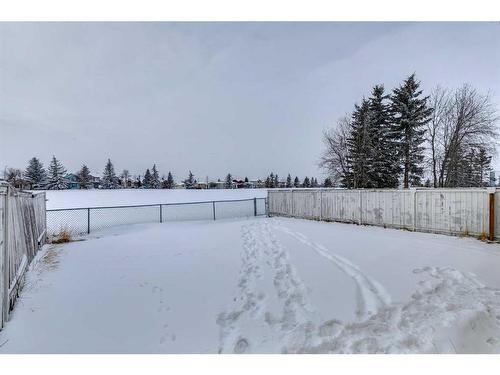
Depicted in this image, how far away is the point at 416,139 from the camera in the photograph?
23.0 metres

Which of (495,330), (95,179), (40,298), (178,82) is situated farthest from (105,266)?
(95,179)

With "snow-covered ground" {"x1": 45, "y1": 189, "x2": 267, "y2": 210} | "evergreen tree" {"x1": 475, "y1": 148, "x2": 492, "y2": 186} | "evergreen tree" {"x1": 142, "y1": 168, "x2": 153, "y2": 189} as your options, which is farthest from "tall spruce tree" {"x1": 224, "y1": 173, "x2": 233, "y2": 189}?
"evergreen tree" {"x1": 475, "y1": 148, "x2": 492, "y2": 186}

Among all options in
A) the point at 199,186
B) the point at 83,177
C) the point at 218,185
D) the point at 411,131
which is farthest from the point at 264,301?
the point at 218,185

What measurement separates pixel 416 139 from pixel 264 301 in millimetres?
24604

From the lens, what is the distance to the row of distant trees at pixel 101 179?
52375 millimetres

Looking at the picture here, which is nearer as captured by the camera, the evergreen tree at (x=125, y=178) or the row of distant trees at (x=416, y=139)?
the row of distant trees at (x=416, y=139)

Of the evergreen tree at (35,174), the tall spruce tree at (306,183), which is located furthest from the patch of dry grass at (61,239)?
the tall spruce tree at (306,183)

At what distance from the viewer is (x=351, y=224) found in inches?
407

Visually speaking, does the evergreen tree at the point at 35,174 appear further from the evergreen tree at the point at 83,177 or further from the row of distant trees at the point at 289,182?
the row of distant trees at the point at 289,182

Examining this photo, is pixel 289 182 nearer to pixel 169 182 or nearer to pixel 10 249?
pixel 169 182

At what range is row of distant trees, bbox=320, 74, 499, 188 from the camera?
70.2 ft

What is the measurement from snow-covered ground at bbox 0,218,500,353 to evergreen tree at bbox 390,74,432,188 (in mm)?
19407

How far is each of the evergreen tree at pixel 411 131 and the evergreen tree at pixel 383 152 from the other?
20.9 inches

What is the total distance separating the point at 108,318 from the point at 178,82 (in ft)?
30.6
